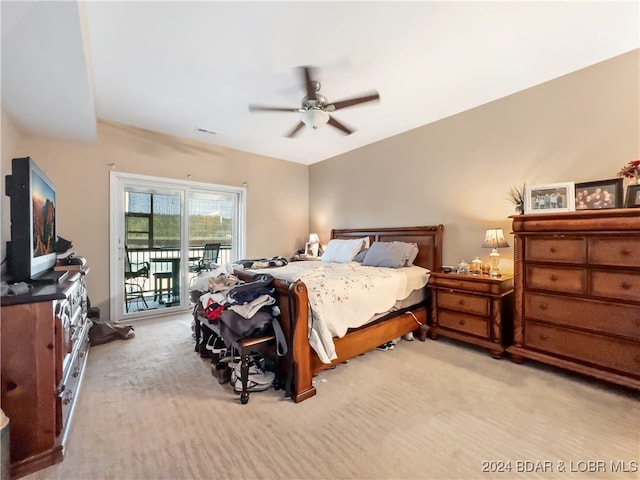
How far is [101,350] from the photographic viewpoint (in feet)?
9.59

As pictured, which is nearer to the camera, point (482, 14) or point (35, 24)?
point (35, 24)

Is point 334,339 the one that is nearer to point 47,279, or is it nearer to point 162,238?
point 47,279

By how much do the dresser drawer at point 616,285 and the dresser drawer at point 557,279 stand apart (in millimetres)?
68

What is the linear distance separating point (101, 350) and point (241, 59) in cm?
324

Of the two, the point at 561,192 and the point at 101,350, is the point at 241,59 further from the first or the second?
the point at 101,350

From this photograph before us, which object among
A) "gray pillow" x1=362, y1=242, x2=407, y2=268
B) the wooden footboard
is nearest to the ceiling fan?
the wooden footboard

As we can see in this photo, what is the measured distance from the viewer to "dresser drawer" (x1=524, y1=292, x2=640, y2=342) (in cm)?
198

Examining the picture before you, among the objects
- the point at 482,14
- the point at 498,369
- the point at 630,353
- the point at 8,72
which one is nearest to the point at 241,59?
the point at 8,72

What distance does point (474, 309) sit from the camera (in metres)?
2.83

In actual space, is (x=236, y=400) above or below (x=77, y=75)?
below

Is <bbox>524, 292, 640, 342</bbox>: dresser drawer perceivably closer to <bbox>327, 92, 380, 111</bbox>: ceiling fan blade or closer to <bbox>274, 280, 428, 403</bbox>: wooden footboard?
<bbox>274, 280, 428, 403</bbox>: wooden footboard

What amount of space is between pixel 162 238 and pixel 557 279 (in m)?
4.84

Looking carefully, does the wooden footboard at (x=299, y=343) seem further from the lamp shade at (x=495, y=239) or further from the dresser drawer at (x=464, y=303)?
the lamp shade at (x=495, y=239)

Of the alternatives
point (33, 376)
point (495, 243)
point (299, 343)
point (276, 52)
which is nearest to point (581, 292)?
point (495, 243)
